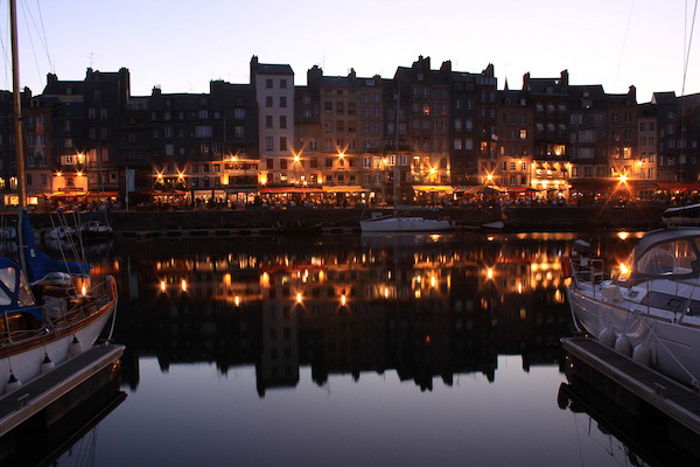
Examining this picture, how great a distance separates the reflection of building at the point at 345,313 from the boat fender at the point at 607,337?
2.27 m

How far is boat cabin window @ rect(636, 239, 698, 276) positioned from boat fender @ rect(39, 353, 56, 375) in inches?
553

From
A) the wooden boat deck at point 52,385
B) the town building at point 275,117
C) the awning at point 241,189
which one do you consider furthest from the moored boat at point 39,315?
the town building at point 275,117

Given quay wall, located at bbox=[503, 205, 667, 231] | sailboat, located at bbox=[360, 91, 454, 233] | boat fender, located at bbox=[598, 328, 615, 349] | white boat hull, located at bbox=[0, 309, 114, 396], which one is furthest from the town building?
boat fender, located at bbox=[598, 328, 615, 349]

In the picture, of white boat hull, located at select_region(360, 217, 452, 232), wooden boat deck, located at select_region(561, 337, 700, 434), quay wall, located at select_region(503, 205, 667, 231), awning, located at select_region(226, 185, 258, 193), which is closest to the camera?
wooden boat deck, located at select_region(561, 337, 700, 434)

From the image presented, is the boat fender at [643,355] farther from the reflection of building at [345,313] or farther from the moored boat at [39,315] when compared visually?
the moored boat at [39,315]

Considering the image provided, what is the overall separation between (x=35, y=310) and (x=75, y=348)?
128 centimetres

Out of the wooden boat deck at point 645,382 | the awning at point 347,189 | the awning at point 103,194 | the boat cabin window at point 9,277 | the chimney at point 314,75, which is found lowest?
the wooden boat deck at point 645,382

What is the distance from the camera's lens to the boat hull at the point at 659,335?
1212 cm

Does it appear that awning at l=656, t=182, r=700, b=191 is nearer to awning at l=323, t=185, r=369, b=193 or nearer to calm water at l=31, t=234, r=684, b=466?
awning at l=323, t=185, r=369, b=193

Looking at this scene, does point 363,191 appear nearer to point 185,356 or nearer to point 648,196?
point 648,196

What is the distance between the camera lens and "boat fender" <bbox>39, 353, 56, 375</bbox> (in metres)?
13.5

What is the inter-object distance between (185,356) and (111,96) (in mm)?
71486

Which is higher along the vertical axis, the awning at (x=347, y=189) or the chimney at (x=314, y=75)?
the chimney at (x=314, y=75)

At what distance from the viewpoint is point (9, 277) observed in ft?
47.4
